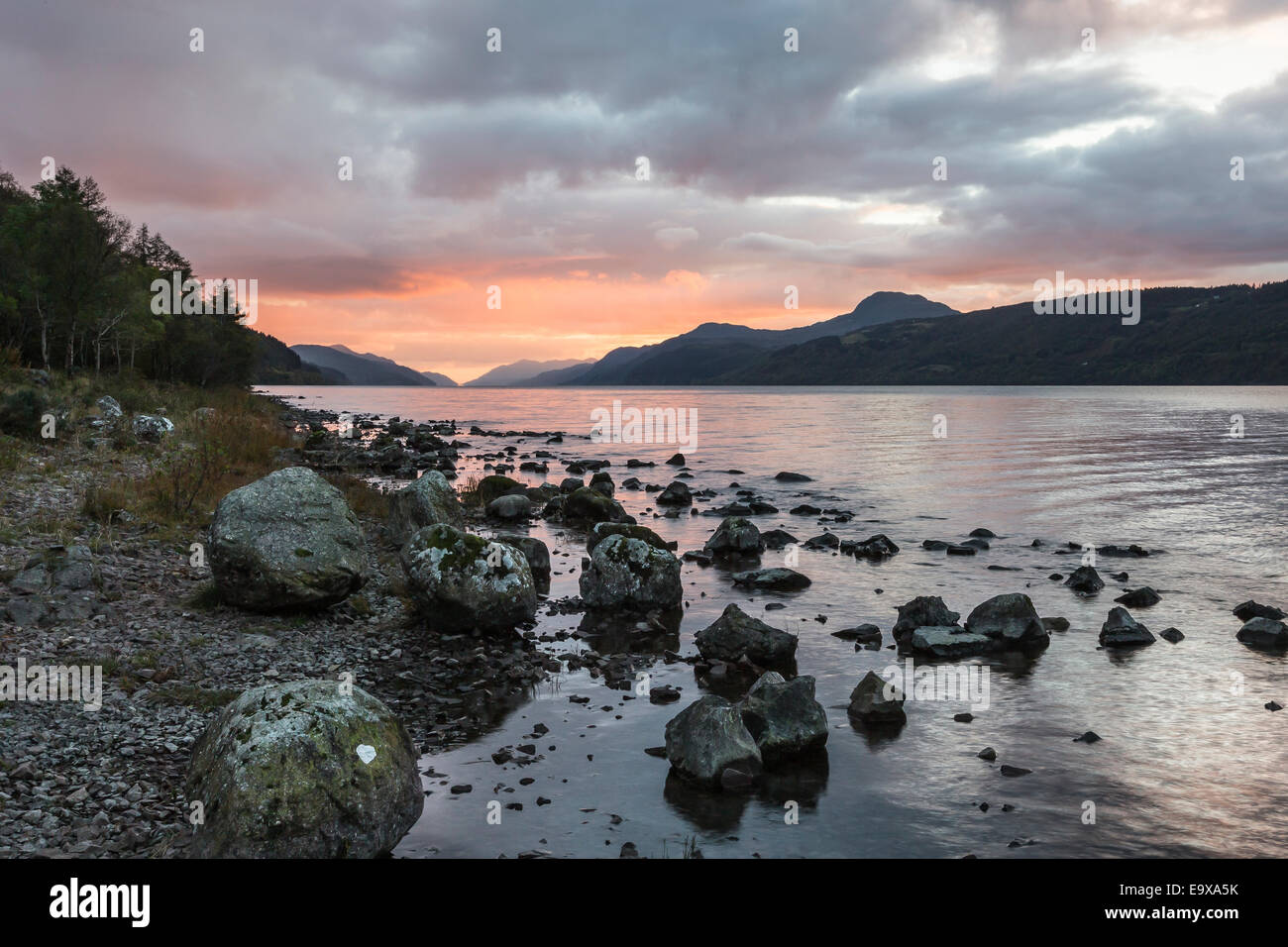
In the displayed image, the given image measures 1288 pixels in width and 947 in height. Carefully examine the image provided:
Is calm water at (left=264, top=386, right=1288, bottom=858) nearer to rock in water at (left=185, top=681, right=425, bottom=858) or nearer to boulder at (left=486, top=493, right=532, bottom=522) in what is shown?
rock in water at (left=185, top=681, right=425, bottom=858)

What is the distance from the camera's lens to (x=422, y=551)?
17.0m

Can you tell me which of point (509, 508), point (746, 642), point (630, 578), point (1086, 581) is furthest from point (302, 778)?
point (509, 508)

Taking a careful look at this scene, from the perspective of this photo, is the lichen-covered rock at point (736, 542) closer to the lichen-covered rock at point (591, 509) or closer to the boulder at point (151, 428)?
the lichen-covered rock at point (591, 509)

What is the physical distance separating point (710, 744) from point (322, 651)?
25.0 feet

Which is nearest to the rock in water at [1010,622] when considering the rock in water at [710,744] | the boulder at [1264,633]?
the boulder at [1264,633]

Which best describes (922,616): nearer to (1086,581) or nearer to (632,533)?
(1086,581)

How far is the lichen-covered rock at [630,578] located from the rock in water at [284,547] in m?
5.99

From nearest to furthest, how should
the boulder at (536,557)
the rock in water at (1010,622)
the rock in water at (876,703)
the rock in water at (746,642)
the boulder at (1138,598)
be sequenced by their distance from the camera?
the rock in water at (876,703)
the rock in water at (746,642)
the rock in water at (1010,622)
the boulder at (1138,598)
the boulder at (536,557)

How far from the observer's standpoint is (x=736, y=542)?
2733 centimetres

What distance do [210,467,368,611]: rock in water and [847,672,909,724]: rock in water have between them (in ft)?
33.0

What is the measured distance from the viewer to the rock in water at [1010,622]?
56.9ft

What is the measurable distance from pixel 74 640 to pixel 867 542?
77.0ft

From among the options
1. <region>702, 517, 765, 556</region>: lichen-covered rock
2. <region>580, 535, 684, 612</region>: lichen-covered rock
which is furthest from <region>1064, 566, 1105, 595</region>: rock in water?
<region>580, 535, 684, 612</region>: lichen-covered rock
